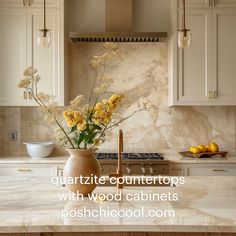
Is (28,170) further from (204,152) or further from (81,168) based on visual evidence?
(81,168)

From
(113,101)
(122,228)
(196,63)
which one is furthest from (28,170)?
(122,228)

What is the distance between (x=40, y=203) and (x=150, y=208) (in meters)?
0.53

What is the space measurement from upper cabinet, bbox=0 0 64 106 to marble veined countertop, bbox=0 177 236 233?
1685mm

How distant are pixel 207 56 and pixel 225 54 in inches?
7.2

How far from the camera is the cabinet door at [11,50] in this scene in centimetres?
384

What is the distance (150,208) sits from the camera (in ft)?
5.65

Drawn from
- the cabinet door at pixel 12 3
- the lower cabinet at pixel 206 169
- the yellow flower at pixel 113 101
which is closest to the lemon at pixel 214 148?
the lower cabinet at pixel 206 169

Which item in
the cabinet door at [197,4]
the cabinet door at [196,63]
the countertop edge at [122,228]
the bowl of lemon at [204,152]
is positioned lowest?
the countertop edge at [122,228]

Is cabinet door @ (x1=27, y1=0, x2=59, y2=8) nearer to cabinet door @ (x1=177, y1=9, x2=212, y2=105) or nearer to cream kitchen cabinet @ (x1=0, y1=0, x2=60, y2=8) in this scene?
cream kitchen cabinet @ (x1=0, y1=0, x2=60, y2=8)

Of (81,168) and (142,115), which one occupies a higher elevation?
(142,115)

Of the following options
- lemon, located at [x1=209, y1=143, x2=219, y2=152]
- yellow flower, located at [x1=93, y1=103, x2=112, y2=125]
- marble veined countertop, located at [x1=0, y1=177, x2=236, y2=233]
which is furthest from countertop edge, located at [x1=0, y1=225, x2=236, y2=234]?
lemon, located at [x1=209, y1=143, x2=219, y2=152]

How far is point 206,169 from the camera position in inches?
143

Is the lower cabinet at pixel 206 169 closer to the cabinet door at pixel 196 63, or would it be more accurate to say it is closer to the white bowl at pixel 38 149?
the cabinet door at pixel 196 63

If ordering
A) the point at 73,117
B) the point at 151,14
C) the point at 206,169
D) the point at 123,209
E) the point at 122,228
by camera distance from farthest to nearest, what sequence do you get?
the point at 151,14, the point at 206,169, the point at 73,117, the point at 123,209, the point at 122,228
